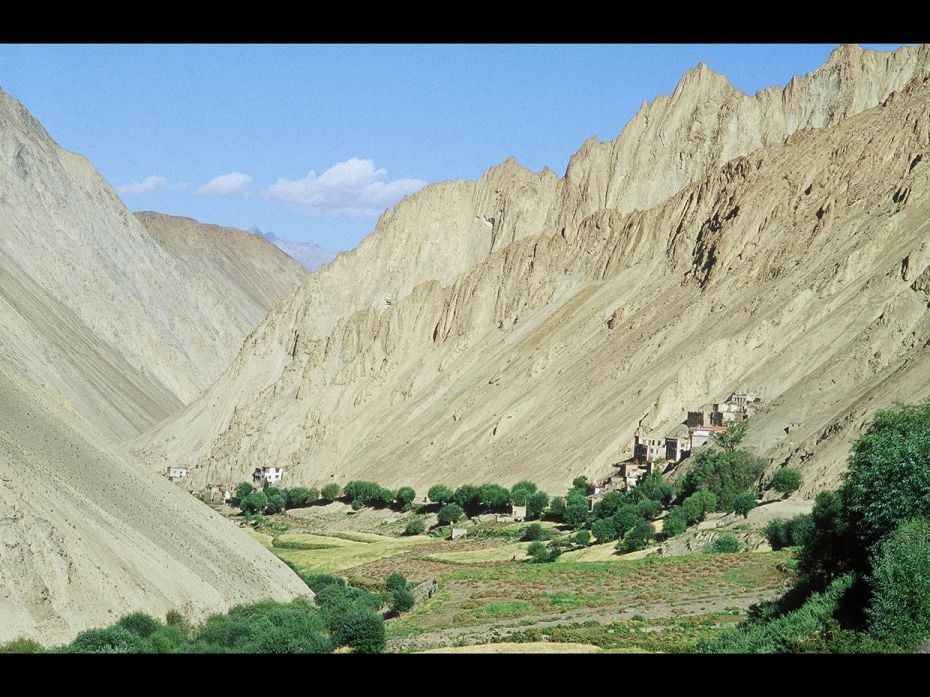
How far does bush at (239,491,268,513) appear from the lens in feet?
294

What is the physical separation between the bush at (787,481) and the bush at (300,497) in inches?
1674

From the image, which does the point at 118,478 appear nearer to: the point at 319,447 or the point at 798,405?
the point at 798,405

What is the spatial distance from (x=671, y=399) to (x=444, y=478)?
1641 centimetres

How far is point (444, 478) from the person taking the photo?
86.8 meters

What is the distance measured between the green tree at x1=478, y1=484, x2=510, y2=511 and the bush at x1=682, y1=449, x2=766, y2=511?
1507 centimetres

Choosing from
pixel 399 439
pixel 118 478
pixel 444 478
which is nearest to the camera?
pixel 118 478

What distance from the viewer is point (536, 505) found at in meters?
72.8

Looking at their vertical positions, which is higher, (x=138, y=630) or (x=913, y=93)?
(x=913, y=93)

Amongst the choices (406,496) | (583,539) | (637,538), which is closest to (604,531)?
(583,539)

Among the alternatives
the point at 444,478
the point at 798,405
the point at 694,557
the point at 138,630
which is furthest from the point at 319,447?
the point at 138,630

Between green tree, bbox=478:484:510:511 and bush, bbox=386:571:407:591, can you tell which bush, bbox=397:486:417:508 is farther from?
bush, bbox=386:571:407:591

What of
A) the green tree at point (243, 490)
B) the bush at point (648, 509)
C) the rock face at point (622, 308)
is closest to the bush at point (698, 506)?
the bush at point (648, 509)

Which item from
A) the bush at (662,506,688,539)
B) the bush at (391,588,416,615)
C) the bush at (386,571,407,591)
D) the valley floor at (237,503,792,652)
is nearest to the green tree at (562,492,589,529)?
the valley floor at (237,503,792,652)

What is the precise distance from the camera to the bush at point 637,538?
180 feet
